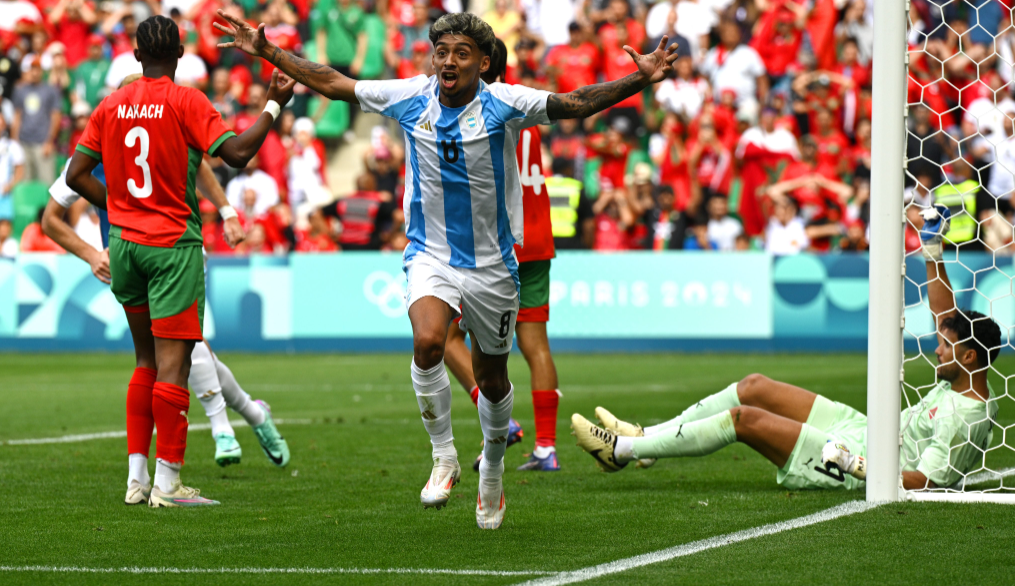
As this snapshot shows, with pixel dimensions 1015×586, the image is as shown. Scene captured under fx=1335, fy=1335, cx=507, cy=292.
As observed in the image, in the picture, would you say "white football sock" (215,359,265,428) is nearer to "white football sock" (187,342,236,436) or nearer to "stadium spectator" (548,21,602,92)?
"white football sock" (187,342,236,436)

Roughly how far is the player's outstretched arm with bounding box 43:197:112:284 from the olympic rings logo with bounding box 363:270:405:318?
9.93 m

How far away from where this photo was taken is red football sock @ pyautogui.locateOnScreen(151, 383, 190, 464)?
5941mm

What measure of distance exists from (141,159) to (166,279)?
55 centimetres

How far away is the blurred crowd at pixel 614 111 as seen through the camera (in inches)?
691

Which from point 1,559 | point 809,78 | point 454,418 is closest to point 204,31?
point 809,78

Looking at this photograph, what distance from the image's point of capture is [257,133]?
5.78 meters

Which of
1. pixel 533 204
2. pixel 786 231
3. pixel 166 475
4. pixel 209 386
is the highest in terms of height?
pixel 533 204

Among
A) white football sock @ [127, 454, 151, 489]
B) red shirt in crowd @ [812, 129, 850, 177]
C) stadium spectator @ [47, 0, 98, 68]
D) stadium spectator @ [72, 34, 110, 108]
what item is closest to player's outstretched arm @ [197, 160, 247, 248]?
white football sock @ [127, 454, 151, 489]

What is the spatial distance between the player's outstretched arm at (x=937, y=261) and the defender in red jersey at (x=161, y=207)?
10.1 feet

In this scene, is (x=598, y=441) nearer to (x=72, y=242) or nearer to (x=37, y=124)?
(x=72, y=242)

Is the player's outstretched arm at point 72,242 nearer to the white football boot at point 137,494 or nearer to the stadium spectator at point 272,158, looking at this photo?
the white football boot at point 137,494

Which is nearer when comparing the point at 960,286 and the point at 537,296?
the point at 537,296

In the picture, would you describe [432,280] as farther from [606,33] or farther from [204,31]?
[204,31]

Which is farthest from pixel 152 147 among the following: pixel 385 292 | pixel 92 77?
pixel 92 77
